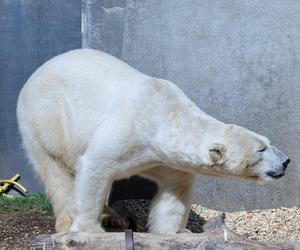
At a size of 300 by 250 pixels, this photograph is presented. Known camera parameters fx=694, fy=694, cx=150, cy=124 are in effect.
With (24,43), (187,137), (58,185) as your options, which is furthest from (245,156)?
(24,43)

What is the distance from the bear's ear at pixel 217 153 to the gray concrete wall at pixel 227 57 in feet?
5.59

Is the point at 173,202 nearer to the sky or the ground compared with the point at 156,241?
nearer to the ground

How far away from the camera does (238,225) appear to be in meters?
5.46

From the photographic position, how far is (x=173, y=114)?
4211 millimetres

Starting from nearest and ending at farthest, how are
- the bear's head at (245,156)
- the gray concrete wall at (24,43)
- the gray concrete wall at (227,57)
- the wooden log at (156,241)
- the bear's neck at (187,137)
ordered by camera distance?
the wooden log at (156,241) → the bear's head at (245,156) → the bear's neck at (187,137) → the gray concrete wall at (227,57) → the gray concrete wall at (24,43)

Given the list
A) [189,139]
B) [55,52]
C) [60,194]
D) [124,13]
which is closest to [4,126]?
[55,52]

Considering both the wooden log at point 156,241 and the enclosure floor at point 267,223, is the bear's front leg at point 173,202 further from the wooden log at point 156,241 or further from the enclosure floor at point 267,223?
the wooden log at point 156,241

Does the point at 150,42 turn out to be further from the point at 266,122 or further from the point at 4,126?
the point at 4,126

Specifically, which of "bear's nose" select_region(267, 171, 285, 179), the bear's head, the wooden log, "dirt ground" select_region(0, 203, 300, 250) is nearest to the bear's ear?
the bear's head

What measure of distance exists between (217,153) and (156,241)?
0.76 m

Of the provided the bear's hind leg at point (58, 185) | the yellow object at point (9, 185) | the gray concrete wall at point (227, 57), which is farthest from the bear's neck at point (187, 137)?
the yellow object at point (9, 185)

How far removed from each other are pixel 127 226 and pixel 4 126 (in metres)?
2.34

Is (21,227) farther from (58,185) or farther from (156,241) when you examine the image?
(156,241)

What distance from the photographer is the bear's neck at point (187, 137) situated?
4.01 meters
